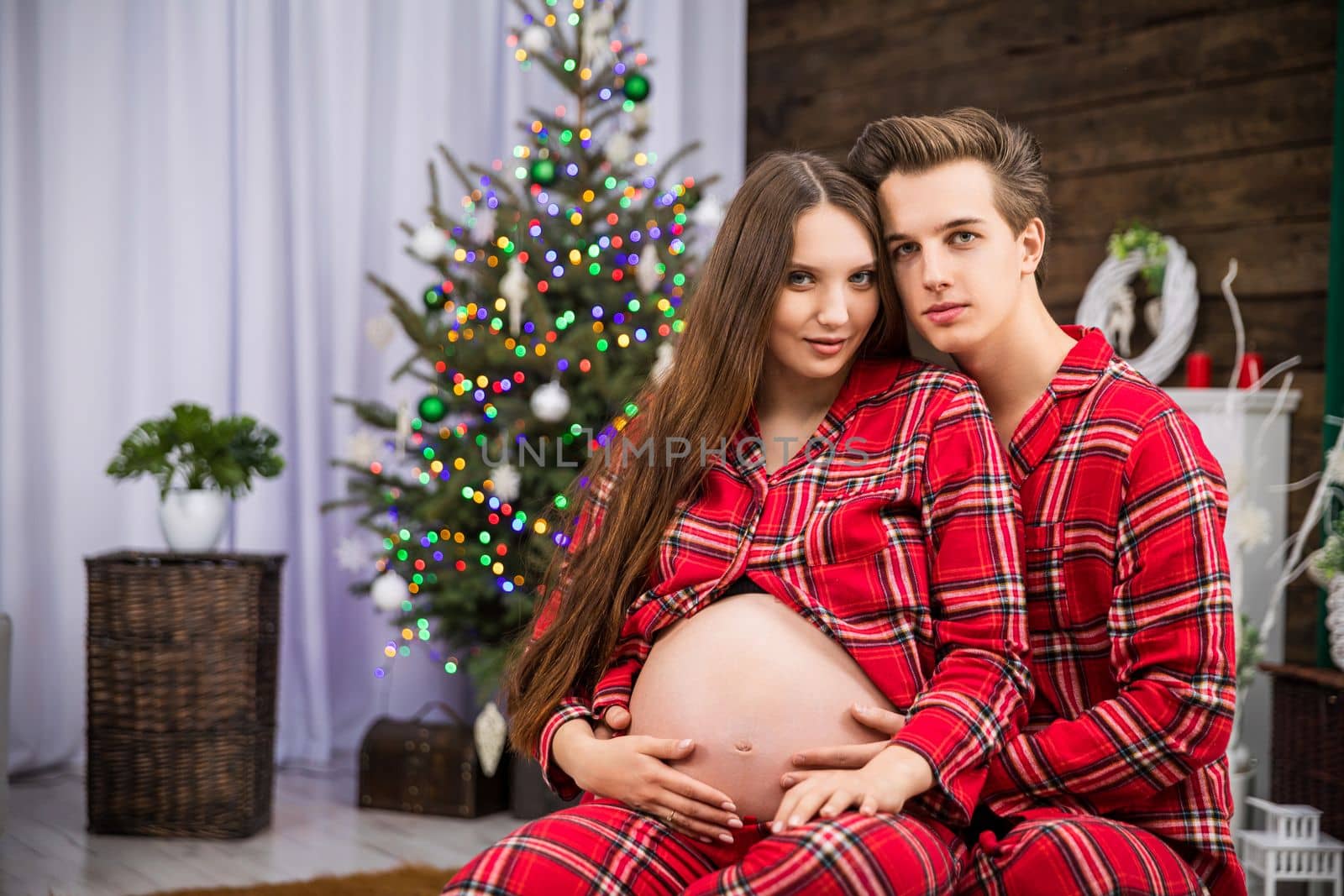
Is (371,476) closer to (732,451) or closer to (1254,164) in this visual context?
(732,451)

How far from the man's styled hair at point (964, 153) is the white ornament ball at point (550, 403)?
1530 mm

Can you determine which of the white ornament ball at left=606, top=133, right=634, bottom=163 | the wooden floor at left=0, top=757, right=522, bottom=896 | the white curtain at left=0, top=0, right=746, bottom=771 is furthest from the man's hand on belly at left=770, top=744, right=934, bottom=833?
the white curtain at left=0, top=0, right=746, bottom=771

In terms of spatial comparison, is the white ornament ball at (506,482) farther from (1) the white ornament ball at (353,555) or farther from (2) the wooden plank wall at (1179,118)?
(2) the wooden plank wall at (1179,118)

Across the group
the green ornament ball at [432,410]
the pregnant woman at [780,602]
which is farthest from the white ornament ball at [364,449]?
the pregnant woman at [780,602]

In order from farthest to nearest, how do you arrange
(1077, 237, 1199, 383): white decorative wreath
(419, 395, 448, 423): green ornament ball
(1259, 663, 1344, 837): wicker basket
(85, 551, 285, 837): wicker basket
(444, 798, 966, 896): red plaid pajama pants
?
(1077, 237, 1199, 383): white decorative wreath → (419, 395, 448, 423): green ornament ball → (85, 551, 285, 837): wicker basket → (1259, 663, 1344, 837): wicker basket → (444, 798, 966, 896): red plaid pajama pants

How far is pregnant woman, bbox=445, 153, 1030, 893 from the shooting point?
4.16ft

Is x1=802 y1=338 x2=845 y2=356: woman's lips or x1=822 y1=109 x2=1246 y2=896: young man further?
x1=802 y1=338 x2=845 y2=356: woman's lips

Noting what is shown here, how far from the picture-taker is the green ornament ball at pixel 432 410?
10.4 feet

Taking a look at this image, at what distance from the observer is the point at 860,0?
451 centimetres

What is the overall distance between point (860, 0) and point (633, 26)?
80 centimetres

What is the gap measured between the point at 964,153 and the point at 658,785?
796mm

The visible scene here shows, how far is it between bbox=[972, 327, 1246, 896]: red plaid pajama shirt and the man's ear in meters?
0.15

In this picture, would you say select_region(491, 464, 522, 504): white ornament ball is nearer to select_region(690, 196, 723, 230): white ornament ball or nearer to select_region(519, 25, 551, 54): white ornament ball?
select_region(690, 196, 723, 230): white ornament ball

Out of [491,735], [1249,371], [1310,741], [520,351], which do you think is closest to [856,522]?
[1310,741]
